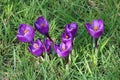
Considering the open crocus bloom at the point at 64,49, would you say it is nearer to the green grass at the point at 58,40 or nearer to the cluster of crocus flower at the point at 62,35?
the cluster of crocus flower at the point at 62,35

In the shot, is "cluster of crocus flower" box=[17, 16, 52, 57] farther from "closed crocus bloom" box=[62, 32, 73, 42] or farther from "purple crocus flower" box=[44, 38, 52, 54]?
"closed crocus bloom" box=[62, 32, 73, 42]

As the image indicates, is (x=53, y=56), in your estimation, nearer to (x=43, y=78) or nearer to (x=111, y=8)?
(x=43, y=78)

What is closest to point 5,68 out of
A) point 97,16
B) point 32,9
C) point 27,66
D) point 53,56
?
point 27,66

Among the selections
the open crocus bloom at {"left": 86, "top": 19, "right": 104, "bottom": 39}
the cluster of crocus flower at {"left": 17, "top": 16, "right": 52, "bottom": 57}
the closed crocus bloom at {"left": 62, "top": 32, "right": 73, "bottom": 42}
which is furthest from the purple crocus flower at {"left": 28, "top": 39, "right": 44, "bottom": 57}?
the open crocus bloom at {"left": 86, "top": 19, "right": 104, "bottom": 39}

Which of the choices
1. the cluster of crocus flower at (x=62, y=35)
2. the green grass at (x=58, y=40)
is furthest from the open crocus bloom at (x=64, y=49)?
the green grass at (x=58, y=40)

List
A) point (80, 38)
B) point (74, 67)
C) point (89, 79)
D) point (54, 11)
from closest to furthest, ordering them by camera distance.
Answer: point (89, 79), point (74, 67), point (80, 38), point (54, 11)

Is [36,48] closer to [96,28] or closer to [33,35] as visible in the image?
[33,35]

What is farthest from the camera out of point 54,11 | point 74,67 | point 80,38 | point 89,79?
point 54,11
